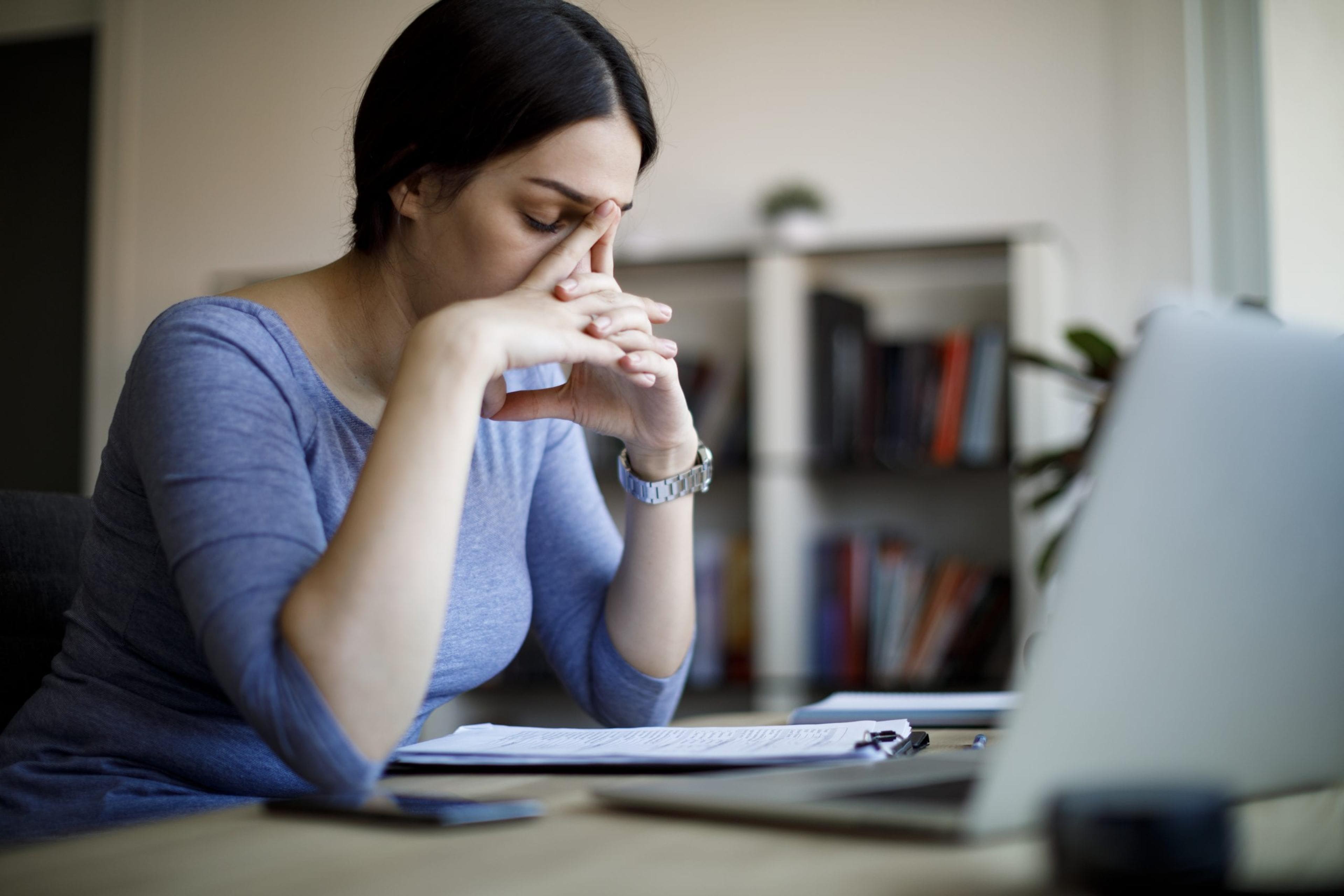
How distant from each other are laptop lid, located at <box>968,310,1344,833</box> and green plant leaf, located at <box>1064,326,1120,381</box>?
173cm

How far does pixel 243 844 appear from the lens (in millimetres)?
559

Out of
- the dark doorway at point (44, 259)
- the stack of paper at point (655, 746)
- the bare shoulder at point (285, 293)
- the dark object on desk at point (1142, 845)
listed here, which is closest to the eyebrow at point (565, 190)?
the bare shoulder at point (285, 293)

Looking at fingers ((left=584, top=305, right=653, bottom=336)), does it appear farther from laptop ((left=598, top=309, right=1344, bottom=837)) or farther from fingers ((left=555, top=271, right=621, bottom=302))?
laptop ((left=598, top=309, right=1344, bottom=837))

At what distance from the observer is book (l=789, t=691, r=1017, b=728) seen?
1045 millimetres

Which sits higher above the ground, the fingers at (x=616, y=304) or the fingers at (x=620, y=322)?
the fingers at (x=616, y=304)

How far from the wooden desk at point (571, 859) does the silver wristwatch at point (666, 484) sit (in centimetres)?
60

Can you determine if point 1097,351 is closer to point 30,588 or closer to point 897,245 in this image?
point 897,245

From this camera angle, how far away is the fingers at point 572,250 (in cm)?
110

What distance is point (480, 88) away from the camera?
1087 millimetres

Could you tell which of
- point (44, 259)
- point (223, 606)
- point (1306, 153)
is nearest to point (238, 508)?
point (223, 606)

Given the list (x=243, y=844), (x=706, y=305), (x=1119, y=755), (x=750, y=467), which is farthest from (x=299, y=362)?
(x=706, y=305)

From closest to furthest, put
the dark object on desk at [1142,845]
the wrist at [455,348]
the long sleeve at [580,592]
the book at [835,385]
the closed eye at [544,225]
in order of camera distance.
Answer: the dark object on desk at [1142,845]
the wrist at [455,348]
the closed eye at [544,225]
the long sleeve at [580,592]
the book at [835,385]

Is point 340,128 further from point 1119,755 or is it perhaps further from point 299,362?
point 1119,755

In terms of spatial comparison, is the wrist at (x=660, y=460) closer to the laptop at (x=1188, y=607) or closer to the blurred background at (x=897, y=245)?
the laptop at (x=1188, y=607)
